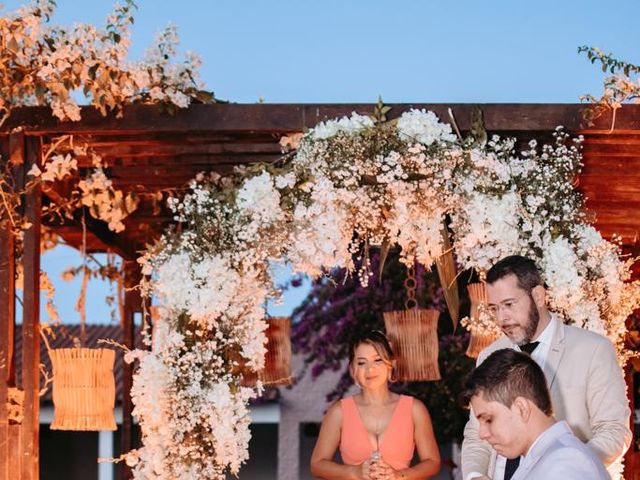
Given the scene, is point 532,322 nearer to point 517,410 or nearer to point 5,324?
point 517,410

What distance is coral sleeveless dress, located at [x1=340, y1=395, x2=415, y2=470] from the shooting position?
6.04 meters

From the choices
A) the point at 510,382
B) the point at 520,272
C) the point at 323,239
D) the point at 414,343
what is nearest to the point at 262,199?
the point at 323,239

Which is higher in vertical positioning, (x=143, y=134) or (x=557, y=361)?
(x=143, y=134)

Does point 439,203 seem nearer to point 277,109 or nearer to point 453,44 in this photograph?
point 277,109

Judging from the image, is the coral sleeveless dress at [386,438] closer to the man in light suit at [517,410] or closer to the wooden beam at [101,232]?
the wooden beam at [101,232]

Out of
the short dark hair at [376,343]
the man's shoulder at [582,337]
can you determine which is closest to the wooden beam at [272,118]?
the short dark hair at [376,343]

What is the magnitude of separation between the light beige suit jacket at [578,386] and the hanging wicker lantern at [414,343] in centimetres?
243

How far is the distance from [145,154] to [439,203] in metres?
1.93

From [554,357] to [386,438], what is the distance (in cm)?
183

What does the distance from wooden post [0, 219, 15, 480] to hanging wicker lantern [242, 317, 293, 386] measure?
1.43 m

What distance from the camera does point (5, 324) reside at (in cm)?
596

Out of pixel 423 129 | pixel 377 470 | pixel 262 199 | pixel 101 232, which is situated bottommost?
pixel 377 470

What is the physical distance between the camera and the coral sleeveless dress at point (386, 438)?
6.04 metres

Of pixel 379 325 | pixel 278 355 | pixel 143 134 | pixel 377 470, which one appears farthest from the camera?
pixel 379 325
